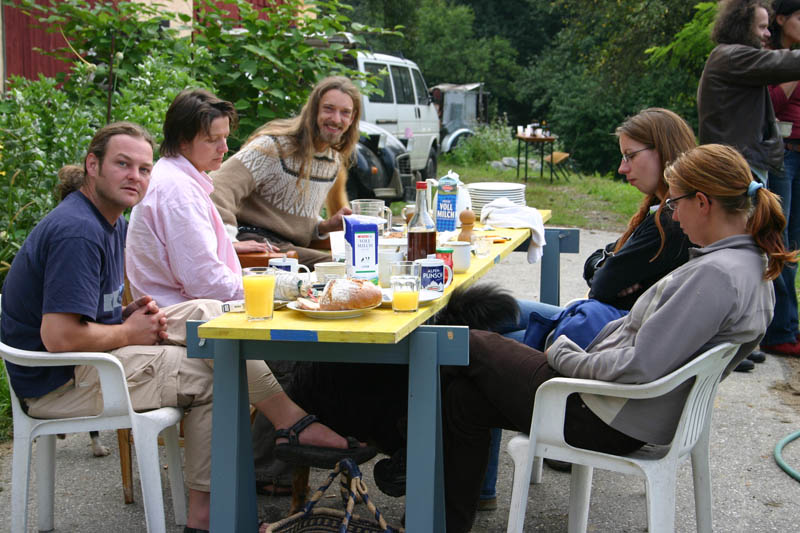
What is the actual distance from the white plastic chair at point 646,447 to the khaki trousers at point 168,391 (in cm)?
89

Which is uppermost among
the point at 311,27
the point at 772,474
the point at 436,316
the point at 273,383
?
the point at 311,27

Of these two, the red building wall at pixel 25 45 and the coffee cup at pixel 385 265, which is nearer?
the coffee cup at pixel 385 265

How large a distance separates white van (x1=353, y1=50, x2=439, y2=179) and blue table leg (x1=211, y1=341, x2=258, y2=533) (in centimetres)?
965

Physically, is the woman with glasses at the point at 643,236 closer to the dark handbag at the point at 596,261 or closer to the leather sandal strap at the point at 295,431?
the dark handbag at the point at 596,261

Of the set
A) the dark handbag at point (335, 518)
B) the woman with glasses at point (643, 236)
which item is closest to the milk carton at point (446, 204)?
the woman with glasses at point (643, 236)

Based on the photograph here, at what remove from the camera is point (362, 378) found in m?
3.06

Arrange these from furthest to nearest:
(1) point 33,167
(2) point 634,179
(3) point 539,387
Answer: (1) point 33,167, (2) point 634,179, (3) point 539,387

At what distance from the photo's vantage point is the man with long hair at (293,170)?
4297 mm

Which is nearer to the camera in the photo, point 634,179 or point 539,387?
point 539,387

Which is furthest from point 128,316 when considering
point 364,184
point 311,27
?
point 364,184

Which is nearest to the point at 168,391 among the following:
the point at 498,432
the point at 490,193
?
the point at 498,432

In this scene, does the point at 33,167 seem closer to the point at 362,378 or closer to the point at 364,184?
the point at 362,378

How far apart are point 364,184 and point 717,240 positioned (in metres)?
7.62

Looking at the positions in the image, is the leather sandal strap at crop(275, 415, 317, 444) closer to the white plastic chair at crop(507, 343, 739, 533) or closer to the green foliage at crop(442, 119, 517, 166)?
the white plastic chair at crop(507, 343, 739, 533)
